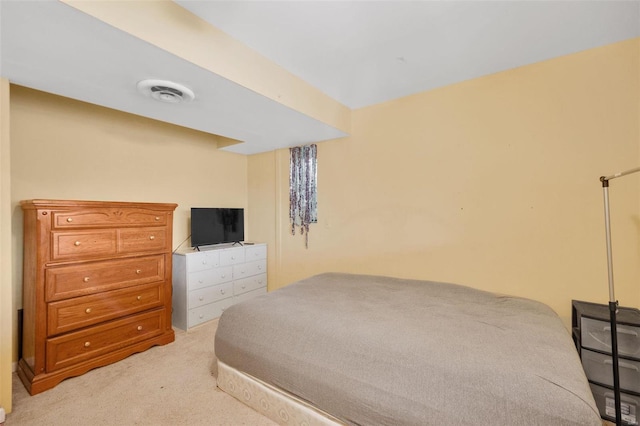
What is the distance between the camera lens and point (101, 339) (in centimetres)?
223

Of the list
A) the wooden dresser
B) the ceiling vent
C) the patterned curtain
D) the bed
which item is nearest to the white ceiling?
the ceiling vent

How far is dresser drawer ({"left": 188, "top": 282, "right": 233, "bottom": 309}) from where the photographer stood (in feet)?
9.87

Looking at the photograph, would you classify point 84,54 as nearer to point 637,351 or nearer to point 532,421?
point 532,421

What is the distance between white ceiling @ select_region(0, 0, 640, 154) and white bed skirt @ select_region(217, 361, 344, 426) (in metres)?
2.10

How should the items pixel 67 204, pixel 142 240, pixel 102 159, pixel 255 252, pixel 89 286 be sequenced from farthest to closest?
pixel 255 252 → pixel 102 159 → pixel 142 240 → pixel 89 286 → pixel 67 204

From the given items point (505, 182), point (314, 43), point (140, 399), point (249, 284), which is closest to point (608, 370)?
point (505, 182)

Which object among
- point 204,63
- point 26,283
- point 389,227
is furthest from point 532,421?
point 26,283

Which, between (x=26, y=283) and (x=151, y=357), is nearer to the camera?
(x=26, y=283)

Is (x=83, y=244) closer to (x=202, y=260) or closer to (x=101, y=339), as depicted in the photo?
(x=101, y=339)

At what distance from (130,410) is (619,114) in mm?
4027

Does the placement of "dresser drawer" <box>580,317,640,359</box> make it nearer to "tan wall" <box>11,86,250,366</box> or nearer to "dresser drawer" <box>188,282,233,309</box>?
"dresser drawer" <box>188,282,233,309</box>

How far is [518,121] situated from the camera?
226 cm

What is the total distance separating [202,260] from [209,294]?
44 cm

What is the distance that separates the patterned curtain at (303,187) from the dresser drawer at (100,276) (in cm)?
169
